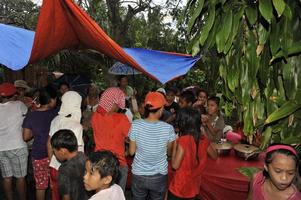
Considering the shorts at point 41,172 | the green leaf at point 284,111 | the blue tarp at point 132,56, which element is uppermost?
the blue tarp at point 132,56

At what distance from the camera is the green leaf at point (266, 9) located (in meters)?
1.41

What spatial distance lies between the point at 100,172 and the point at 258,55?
1085mm

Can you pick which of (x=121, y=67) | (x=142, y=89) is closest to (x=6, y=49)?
(x=121, y=67)

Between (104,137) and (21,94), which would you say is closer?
(104,137)

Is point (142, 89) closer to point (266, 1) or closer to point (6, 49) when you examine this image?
point (6, 49)

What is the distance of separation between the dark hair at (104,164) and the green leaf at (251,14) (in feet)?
3.69

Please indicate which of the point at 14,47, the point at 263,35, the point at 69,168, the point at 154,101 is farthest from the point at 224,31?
the point at 14,47

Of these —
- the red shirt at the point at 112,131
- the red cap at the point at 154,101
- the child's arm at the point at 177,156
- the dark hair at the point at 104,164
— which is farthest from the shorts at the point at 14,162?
the dark hair at the point at 104,164

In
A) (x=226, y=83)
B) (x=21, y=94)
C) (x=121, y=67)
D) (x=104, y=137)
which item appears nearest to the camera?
(x=226, y=83)

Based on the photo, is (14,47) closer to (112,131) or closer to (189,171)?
(112,131)

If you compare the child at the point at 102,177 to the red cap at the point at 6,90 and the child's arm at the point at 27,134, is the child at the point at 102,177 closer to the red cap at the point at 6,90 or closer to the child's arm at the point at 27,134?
the child's arm at the point at 27,134

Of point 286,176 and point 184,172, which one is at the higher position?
point 286,176

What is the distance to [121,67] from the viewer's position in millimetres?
6422

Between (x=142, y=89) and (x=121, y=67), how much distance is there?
18.1 ft
